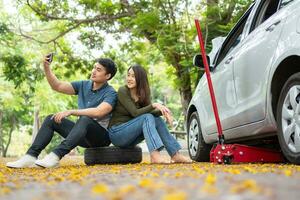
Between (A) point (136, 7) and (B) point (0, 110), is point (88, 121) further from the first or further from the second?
(B) point (0, 110)

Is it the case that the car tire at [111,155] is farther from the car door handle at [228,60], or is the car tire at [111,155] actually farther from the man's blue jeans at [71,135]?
the car door handle at [228,60]

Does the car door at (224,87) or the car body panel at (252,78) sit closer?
the car body panel at (252,78)

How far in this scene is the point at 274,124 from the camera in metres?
4.13

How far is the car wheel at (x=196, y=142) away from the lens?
5930 mm

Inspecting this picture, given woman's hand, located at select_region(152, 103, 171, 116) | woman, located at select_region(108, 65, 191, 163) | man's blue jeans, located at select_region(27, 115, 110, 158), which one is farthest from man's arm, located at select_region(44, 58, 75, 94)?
woman's hand, located at select_region(152, 103, 171, 116)

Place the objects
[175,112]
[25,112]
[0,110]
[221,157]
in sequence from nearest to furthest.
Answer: [221,157], [0,110], [25,112], [175,112]

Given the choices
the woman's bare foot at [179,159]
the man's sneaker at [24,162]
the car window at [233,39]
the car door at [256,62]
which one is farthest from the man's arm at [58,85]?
the car door at [256,62]

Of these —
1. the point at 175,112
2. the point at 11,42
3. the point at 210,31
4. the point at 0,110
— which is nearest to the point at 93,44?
the point at 11,42

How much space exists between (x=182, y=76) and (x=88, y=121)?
6337 mm

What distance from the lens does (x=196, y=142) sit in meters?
6.14

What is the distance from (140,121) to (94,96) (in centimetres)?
71

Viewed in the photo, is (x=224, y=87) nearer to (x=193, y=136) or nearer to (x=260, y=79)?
(x=260, y=79)

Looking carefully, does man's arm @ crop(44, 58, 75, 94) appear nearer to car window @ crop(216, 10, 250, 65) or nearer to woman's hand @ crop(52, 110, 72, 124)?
woman's hand @ crop(52, 110, 72, 124)

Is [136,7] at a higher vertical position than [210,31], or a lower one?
higher
